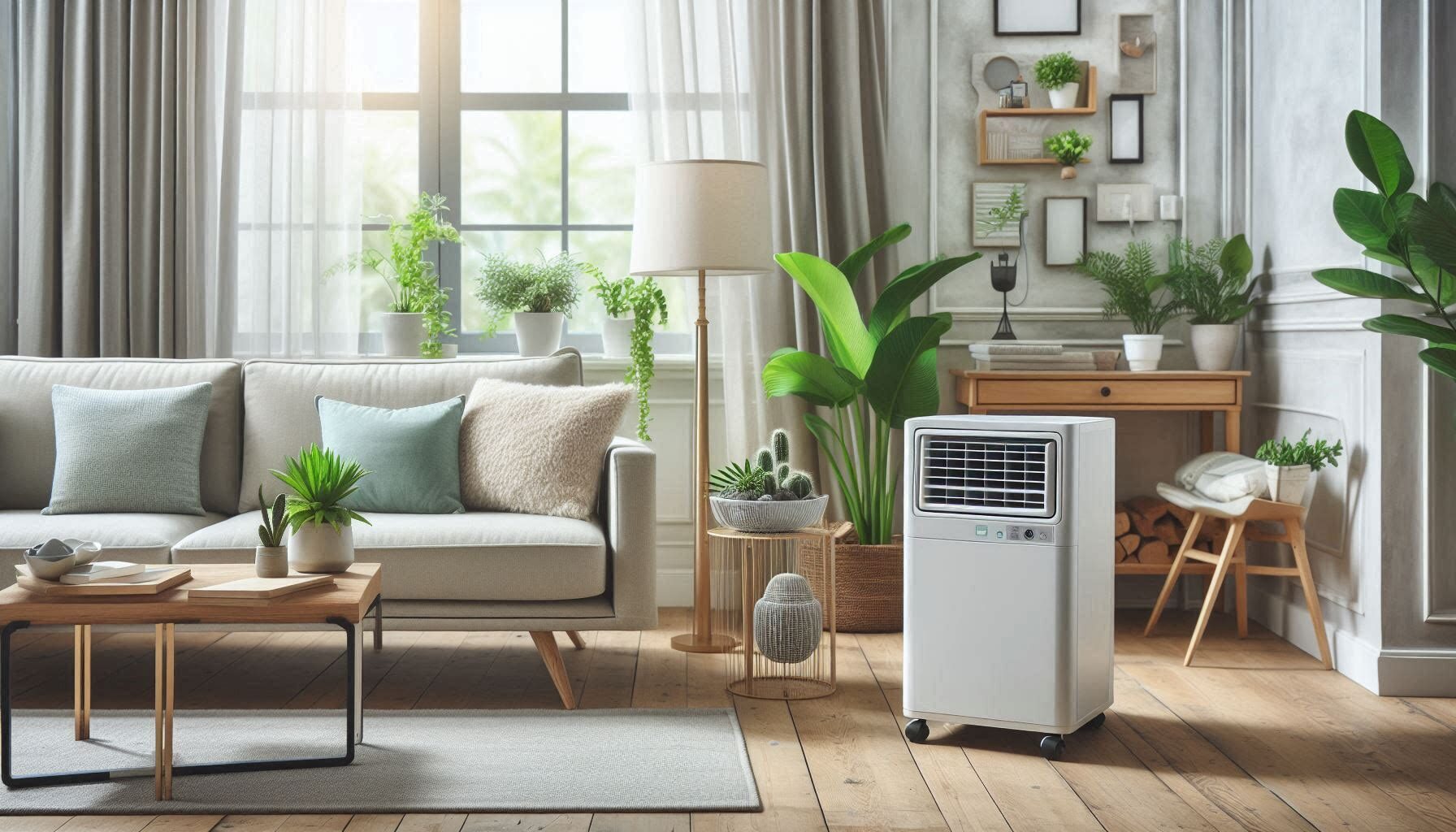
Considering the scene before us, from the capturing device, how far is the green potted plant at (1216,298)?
389 centimetres

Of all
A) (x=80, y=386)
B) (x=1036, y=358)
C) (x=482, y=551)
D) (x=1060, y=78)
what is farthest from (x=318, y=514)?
(x=1060, y=78)

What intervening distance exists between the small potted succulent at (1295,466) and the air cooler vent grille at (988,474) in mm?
1149

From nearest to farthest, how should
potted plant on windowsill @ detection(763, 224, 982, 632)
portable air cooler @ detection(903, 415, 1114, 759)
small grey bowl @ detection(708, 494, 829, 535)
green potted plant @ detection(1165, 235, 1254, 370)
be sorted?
portable air cooler @ detection(903, 415, 1114, 759) → small grey bowl @ detection(708, 494, 829, 535) → potted plant on windowsill @ detection(763, 224, 982, 632) → green potted plant @ detection(1165, 235, 1254, 370)

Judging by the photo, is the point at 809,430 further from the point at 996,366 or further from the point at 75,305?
the point at 75,305

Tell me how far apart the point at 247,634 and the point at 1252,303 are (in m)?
3.29

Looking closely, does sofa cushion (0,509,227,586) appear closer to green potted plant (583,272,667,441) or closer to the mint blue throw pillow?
the mint blue throw pillow

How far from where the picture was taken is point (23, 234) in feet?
13.2

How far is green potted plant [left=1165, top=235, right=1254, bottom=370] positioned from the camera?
3.89 meters

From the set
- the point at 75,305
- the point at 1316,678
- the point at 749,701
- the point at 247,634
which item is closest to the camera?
the point at 749,701

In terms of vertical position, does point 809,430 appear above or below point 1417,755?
above

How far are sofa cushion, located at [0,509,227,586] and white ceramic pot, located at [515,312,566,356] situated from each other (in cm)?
126

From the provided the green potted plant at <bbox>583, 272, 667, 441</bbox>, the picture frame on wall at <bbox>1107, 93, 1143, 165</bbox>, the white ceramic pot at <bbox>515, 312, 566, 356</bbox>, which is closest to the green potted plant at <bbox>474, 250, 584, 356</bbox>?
the white ceramic pot at <bbox>515, 312, 566, 356</bbox>

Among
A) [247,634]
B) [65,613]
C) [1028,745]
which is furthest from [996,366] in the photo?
[65,613]

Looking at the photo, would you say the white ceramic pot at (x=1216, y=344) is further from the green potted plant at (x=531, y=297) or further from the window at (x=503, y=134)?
the green potted plant at (x=531, y=297)
